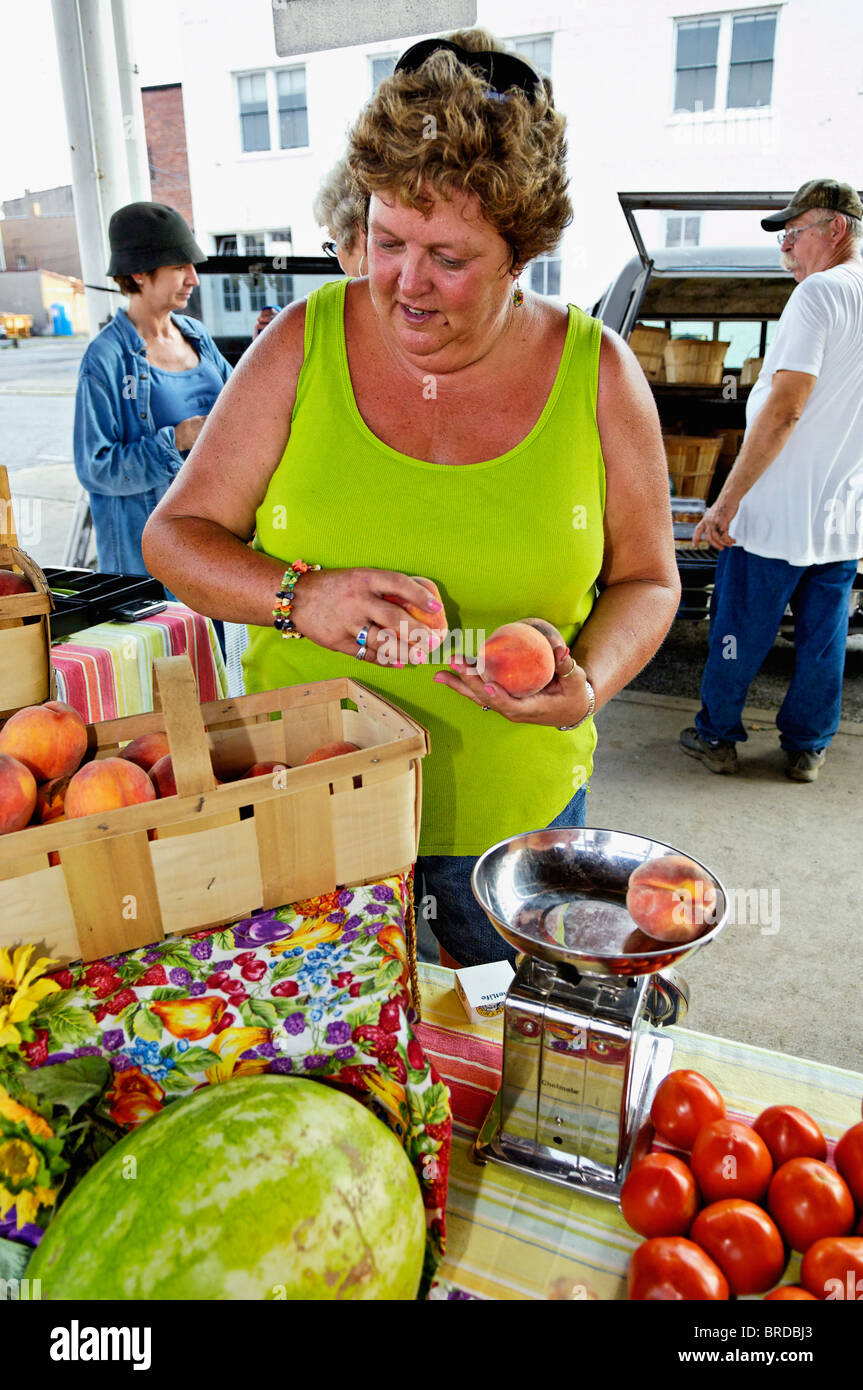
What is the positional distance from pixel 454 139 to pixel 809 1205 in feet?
4.45

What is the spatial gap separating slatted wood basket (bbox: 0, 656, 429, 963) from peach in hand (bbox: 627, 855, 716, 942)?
315 millimetres

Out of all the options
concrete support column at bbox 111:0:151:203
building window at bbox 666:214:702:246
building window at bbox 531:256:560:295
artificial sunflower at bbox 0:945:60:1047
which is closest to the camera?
artificial sunflower at bbox 0:945:60:1047

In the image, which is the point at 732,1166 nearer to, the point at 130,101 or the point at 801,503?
the point at 801,503

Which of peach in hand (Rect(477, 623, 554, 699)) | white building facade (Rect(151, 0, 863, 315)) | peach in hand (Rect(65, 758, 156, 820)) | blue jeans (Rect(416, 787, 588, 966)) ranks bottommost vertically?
blue jeans (Rect(416, 787, 588, 966))

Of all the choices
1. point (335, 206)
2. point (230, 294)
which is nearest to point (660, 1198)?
point (335, 206)

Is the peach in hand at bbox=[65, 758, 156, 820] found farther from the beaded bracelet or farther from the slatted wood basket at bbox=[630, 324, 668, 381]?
the slatted wood basket at bbox=[630, 324, 668, 381]

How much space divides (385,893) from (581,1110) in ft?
1.15

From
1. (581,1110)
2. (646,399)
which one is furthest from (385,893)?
(646,399)

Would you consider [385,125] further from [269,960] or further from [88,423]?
[88,423]

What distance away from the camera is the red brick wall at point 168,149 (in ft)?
59.9

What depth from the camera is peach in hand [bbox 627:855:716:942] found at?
1.03 m

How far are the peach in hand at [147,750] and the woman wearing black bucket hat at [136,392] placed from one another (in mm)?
2503

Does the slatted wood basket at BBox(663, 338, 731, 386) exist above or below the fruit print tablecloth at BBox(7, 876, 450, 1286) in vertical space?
above

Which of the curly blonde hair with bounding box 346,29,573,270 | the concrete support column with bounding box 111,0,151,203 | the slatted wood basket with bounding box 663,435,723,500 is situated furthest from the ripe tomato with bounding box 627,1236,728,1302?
the concrete support column with bounding box 111,0,151,203
